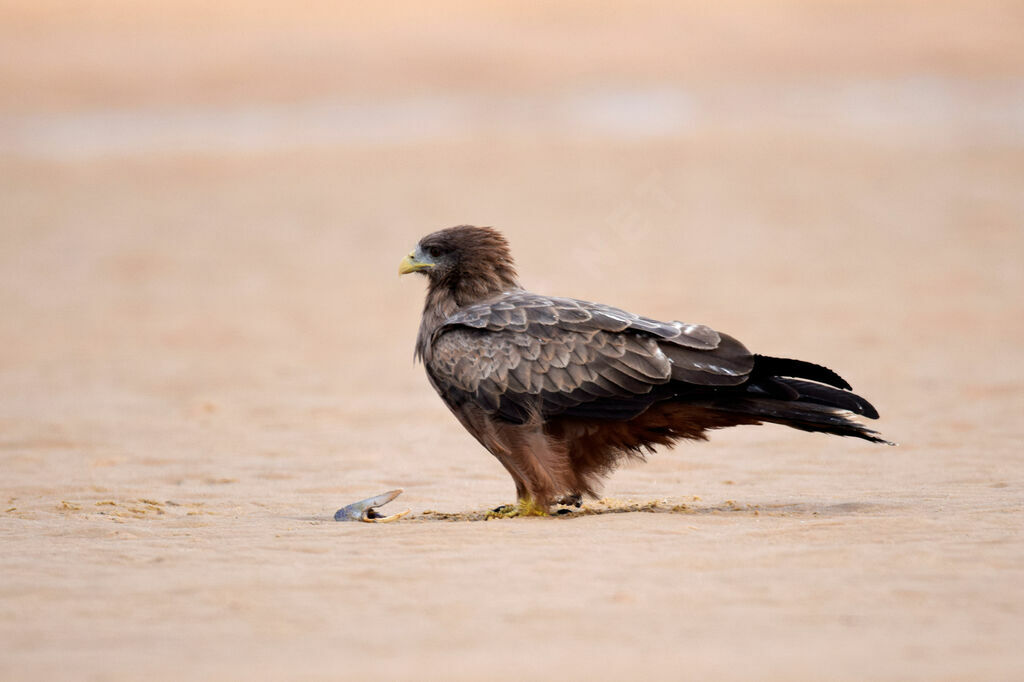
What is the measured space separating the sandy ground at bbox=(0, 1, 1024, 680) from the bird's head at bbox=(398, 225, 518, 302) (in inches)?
56.2

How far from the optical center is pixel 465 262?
823cm

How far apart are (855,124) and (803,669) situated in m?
25.0

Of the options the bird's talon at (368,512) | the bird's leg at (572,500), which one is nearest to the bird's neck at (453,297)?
the bird's talon at (368,512)

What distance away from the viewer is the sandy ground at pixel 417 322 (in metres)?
4.91

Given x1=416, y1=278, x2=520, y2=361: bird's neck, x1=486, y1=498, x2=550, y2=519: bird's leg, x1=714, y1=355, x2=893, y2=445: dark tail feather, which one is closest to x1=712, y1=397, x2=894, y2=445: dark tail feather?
x1=714, y1=355, x2=893, y2=445: dark tail feather

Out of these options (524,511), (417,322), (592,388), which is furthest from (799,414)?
(417,322)

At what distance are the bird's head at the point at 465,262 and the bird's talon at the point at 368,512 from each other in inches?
54.1

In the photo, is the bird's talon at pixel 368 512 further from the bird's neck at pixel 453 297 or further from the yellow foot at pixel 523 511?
the bird's neck at pixel 453 297

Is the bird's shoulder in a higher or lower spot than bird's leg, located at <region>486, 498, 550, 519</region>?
higher

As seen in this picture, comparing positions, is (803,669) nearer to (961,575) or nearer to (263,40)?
(961,575)

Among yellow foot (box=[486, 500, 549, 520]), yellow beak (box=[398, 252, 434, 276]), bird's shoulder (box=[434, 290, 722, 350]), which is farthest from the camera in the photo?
yellow beak (box=[398, 252, 434, 276])

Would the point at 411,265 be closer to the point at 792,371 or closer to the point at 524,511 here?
the point at 524,511

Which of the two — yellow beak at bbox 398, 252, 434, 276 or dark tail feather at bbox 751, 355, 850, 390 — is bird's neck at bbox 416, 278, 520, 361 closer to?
yellow beak at bbox 398, 252, 434, 276

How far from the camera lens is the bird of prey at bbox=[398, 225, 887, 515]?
7.08 m
